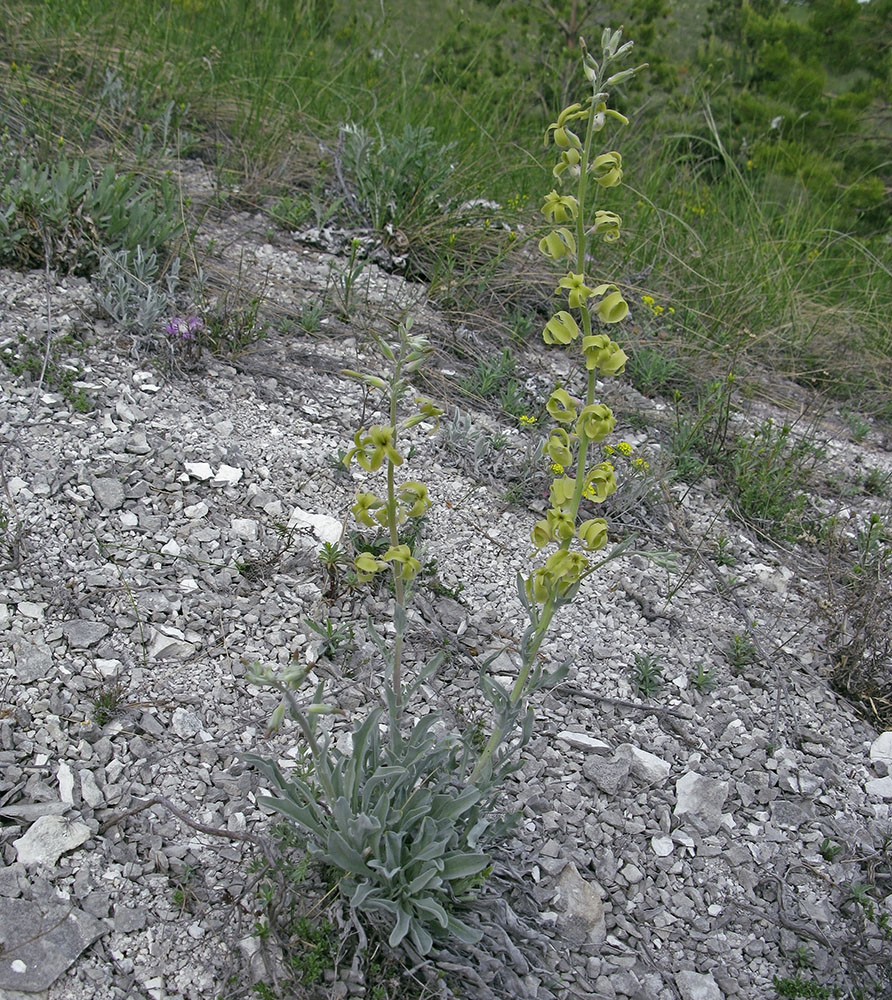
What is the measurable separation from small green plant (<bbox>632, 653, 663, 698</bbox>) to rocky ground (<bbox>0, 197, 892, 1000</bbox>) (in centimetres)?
6

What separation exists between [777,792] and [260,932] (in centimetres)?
156

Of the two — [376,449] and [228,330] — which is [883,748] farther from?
[228,330]

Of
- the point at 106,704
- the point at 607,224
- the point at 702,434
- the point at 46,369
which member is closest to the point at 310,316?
the point at 46,369

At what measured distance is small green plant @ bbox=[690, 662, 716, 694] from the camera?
2.70 meters

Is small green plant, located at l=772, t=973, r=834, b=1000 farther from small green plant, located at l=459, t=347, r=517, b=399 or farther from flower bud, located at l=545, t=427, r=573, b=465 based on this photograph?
small green plant, located at l=459, t=347, r=517, b=399

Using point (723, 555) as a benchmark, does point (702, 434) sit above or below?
above

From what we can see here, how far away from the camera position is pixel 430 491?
125 inches

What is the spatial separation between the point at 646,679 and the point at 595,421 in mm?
→ 1326

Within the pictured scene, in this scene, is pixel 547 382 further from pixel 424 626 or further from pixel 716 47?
pixel 716 47

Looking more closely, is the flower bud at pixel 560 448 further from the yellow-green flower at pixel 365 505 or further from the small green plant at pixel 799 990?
the small green plant at pixel 799 990

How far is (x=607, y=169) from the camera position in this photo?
167 centimetres

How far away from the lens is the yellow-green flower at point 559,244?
1.65 meters

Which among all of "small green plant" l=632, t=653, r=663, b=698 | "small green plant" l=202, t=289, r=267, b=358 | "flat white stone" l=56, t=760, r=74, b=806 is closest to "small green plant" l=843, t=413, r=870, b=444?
"small green plant" l=632, t=653, r=663, b=698

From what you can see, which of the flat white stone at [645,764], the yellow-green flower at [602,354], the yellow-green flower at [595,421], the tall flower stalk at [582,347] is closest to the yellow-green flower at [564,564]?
the tall flower stalk at [582,347]
